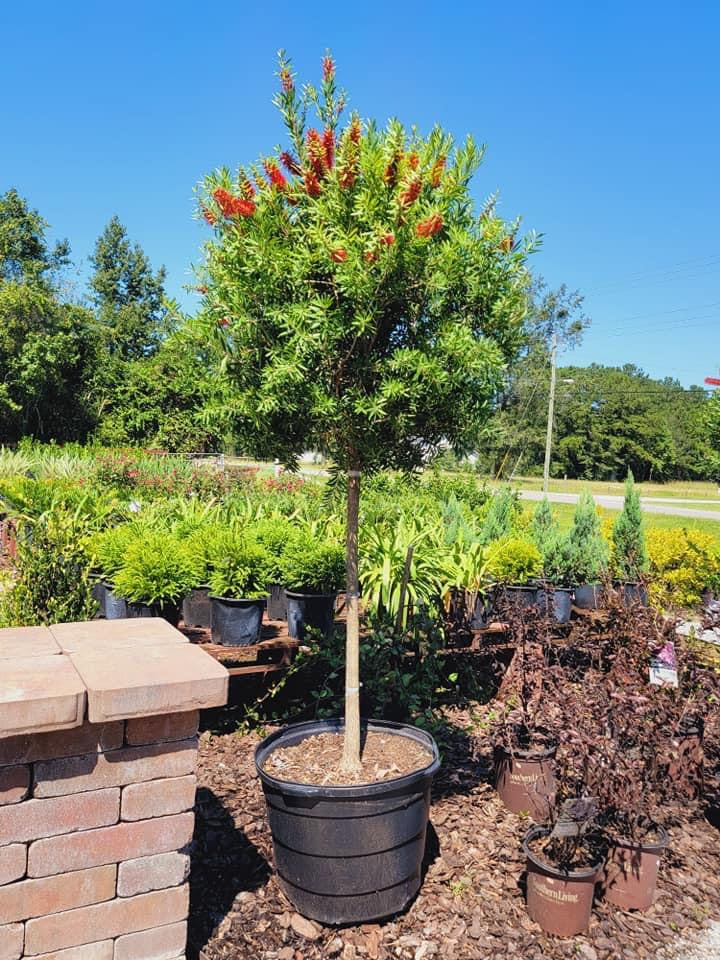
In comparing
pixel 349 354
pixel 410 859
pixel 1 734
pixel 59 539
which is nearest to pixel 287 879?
pixel 410 859

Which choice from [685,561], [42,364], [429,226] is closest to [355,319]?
[429,226]

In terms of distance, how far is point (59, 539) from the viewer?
152 inches

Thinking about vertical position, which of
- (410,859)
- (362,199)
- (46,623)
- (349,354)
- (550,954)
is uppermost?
(362,199)

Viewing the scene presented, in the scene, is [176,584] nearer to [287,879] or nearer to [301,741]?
[301,741]

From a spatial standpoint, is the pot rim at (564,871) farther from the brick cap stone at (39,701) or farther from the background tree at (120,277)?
the background tree at (120,277)

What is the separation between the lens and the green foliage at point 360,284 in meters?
2.31

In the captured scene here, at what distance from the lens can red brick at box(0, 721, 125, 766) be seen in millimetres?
1859

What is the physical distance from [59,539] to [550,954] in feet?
9.58

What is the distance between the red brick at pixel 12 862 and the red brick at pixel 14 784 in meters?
0.12

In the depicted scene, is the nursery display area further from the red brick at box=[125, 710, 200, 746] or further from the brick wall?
the red brick at box=[125, 710, 200, 746]

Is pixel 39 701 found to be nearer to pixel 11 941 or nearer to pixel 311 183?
pixel 11 941

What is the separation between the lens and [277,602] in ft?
15.7

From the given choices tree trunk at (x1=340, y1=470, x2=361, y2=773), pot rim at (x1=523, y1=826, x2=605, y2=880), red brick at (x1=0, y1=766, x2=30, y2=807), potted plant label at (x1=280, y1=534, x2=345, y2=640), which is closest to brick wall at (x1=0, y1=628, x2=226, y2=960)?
red brick at (x1=0, y1=766, x2=30, y2=807)

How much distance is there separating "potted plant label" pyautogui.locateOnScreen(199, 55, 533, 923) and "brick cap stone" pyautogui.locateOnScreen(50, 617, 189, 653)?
618 mm
